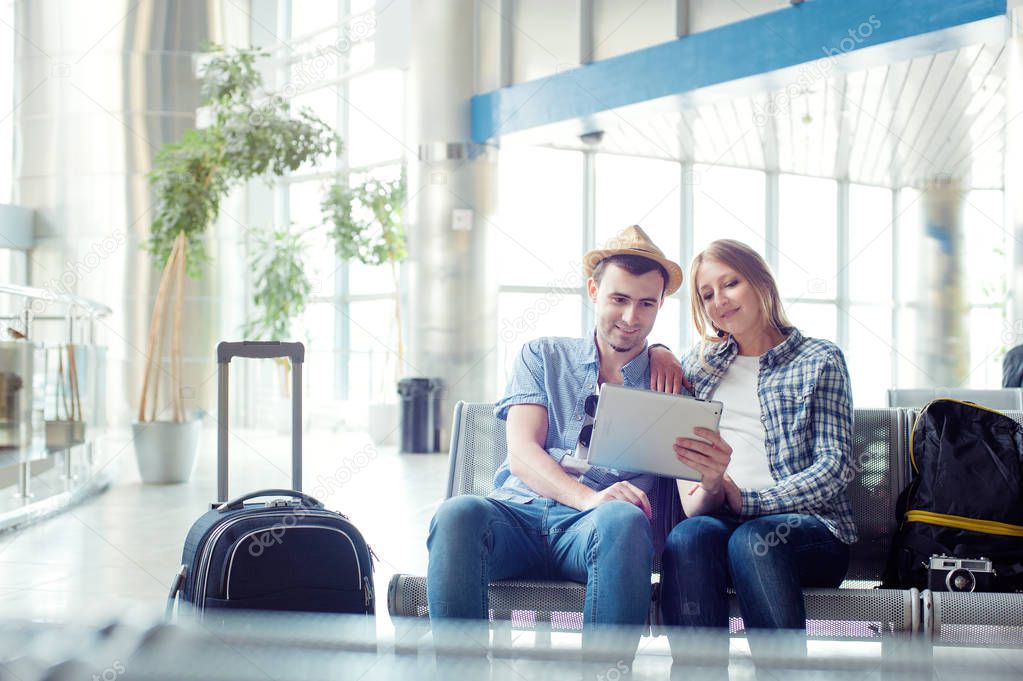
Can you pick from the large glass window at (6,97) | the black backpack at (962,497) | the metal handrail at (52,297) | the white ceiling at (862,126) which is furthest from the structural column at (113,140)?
the black backpack at (962,497)

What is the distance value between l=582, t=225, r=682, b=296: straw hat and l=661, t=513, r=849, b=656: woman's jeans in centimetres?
62

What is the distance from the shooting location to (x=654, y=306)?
228 centimetres

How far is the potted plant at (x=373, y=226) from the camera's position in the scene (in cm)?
903

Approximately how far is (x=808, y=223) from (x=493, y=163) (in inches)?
247

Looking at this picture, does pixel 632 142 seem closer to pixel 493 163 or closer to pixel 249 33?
pixel 493 163

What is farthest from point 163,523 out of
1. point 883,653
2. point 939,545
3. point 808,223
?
point 808,223

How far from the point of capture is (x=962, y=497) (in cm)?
200

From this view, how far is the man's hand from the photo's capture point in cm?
201

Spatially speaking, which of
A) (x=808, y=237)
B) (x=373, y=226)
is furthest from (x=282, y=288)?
(x=808, y=237)

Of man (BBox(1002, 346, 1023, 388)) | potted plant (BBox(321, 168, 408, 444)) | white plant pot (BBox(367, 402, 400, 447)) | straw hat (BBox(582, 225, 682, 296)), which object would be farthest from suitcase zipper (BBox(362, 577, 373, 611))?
white plant pot (BBox(367, 402, 400, 447))

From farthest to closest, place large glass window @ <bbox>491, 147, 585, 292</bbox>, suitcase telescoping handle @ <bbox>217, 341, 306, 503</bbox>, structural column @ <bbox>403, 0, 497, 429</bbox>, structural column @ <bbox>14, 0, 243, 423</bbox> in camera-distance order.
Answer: large glass window @ <bbox>491, 147, 585, 292</bbox>
structural column @ <bbox>14, 0, 243, 423</bbox>
structural column @ <bbox>403, 0, 497, 429</bbox>
suitcase telescoping handle @ <bbox>217, 341, 306, 503</bbox>

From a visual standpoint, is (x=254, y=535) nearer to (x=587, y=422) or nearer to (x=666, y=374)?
(x=587, y=422)

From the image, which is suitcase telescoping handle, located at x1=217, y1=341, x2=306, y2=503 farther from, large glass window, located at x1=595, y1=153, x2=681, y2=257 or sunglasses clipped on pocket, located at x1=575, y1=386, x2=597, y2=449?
large glass window, located at x1=595, y1=153, x2=681, y2=257

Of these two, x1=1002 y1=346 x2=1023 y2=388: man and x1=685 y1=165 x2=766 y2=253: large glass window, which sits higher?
x1=685 y1=165 x2=766 y2=253: large glass window
